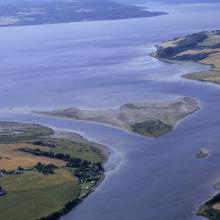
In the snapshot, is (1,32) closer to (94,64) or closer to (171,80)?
(94,64)

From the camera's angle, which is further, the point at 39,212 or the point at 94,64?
the point at 94,64

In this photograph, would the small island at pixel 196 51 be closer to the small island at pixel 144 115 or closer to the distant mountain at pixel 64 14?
the small island at pixel 144 115

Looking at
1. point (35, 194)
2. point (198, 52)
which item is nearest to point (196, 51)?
point (198, 52)

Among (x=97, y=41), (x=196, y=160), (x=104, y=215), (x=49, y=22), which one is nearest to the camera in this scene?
(x=104, y=215)

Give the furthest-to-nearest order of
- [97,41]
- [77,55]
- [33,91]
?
1. [97,41]
2. [77,55]
3. [33,91]

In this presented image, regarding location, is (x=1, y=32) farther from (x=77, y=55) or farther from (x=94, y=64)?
(x=94, y=64)

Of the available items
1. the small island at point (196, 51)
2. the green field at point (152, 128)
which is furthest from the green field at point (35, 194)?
the small island at point (196, 51)

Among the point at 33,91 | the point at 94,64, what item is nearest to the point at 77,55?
the point at 94,64

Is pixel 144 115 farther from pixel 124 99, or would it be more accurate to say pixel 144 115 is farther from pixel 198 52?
pixel 198 52
